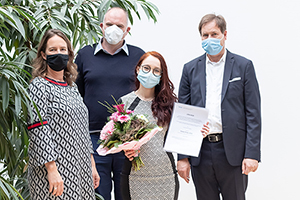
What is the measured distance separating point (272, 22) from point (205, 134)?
2202 millimetres

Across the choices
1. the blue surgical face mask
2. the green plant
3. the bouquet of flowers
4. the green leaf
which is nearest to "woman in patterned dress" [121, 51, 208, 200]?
the blue surgical face mask

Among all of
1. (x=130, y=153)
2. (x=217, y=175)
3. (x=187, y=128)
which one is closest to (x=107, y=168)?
(x=130, y=153)

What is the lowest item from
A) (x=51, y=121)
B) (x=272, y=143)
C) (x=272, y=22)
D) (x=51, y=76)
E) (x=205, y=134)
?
(x=272, y=143)

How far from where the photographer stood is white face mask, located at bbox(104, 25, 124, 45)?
286 cm

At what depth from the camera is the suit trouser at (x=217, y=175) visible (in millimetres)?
2584

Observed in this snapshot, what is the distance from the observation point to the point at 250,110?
2.57m

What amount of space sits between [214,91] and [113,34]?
0.85 m

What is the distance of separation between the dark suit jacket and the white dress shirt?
0.13 feet

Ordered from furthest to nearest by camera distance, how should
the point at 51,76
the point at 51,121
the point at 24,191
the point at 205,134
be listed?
the point at 24,191 < the point at 205,134 < the point at 51,76 < the point at 51,121

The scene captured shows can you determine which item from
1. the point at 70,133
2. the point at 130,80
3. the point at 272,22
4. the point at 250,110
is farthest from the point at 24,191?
the point at 272,22

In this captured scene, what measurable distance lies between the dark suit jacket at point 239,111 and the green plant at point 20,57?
3.27ft

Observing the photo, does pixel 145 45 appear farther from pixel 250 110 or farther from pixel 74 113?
pixel 74 113

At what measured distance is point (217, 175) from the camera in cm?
262

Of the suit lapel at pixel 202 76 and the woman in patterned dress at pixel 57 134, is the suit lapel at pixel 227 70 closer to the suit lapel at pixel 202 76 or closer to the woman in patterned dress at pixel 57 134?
the suit lapel at pixel 202 76
